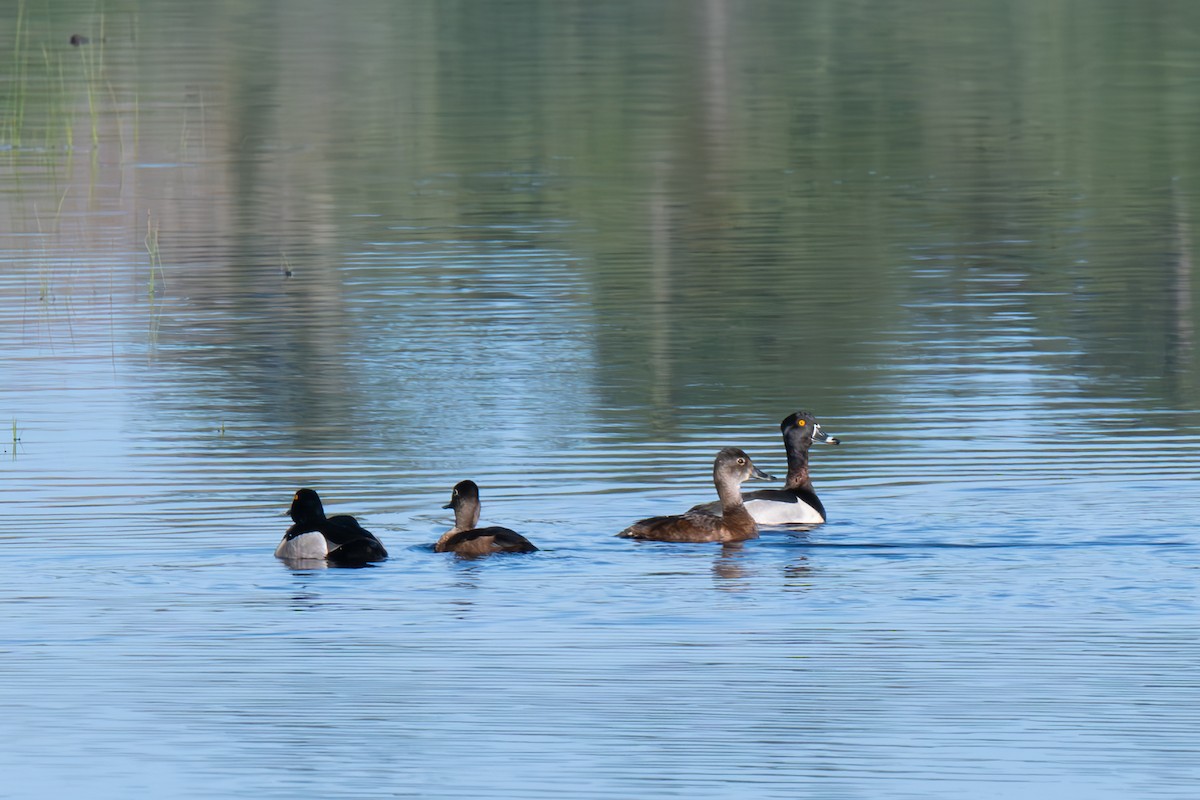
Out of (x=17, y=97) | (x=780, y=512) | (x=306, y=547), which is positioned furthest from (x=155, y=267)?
(x=17, y=97)

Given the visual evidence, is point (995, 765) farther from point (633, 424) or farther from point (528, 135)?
point (528, 135)

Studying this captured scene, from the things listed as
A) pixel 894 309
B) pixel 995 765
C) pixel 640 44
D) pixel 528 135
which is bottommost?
pixel 995 765

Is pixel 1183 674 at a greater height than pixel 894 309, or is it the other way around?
pixel 894 309

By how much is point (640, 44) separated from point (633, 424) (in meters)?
50.3

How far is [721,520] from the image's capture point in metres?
15.0

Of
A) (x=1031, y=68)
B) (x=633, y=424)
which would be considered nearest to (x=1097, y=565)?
(x=633, y=424)

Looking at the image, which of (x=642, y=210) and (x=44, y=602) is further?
(x=642, y=210)

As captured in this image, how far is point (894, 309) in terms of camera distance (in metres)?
24.6

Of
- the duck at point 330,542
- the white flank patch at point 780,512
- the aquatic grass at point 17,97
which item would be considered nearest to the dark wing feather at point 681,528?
the white flank patch at point 780,512

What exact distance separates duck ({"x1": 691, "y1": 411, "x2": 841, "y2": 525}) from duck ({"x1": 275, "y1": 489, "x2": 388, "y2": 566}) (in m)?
2.13


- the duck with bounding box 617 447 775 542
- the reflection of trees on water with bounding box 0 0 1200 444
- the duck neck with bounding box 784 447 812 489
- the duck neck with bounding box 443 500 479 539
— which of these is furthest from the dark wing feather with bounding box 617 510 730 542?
the reflection of trees on water with bounding box 0 0 1200 444

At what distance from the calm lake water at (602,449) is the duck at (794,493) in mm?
273

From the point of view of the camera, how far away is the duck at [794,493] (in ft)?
51.0

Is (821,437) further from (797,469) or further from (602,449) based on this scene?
(602,449)
